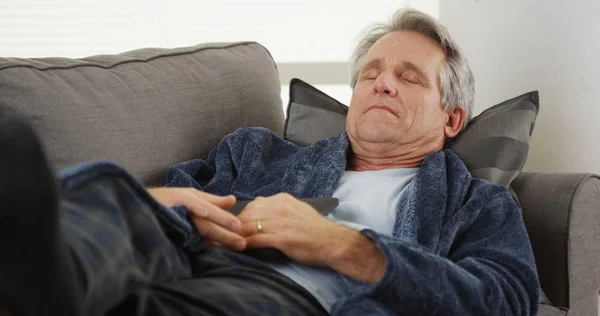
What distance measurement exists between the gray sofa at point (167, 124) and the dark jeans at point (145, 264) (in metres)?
0.47

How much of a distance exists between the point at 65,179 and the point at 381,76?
1079 millimetres

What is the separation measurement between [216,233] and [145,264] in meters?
0.30

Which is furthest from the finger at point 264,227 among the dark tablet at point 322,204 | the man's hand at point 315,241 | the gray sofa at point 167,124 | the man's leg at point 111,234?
the gray sofa at point 167,124

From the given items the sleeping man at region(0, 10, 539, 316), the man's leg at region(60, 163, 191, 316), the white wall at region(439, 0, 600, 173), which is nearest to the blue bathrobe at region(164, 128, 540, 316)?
the sleeping man at region(0, 10, 539, 316)

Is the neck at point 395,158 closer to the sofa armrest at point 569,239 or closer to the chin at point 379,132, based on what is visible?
the chin at point 379,132

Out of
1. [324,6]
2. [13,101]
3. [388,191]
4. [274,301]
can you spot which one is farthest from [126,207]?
[324,6]

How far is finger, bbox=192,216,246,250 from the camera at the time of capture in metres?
1.56

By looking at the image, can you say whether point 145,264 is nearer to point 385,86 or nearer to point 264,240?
point 264,240

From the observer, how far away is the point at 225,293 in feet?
4.57

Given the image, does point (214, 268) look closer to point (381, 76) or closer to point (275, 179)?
point (275, 179)

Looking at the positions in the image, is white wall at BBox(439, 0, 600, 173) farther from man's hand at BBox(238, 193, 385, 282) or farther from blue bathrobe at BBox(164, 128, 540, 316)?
man's hand at BBox(238, 193, 385, 282)

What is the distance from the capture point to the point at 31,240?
0.90 meters

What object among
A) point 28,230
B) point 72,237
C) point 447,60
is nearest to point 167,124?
point 447,60

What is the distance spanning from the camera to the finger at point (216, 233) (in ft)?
5.11
